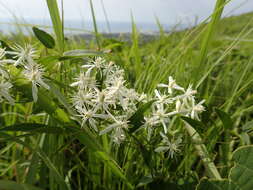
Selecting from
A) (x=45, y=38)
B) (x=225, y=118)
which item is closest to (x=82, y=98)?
(x=45, y=38)

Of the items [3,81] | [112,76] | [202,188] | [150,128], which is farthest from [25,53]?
[202,188]

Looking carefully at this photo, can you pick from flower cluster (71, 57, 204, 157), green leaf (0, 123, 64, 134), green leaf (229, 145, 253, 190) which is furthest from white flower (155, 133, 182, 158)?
green leaf (0, 123, 64, 134)

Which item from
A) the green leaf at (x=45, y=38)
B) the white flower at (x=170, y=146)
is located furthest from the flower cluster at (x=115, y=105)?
the green leaf at (x=45, y=38)

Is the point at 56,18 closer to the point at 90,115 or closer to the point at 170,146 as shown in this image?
the point at 90,115

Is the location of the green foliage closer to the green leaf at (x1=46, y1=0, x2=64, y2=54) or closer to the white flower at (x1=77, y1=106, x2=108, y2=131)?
the white flower at (x1=77, y1=106, x2=108, y2=131)

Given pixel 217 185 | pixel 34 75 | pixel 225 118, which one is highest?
pixel 34 75

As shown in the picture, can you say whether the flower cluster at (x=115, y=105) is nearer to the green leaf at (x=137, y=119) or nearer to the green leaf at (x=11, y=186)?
the green leaf at (x=137, y=119)

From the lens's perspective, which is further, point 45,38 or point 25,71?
point 45,38

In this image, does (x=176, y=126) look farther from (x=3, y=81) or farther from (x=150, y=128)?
(x=3, y=81)

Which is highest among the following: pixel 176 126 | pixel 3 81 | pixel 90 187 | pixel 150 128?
pixel 3 81

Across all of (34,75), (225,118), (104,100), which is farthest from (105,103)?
(225,118)

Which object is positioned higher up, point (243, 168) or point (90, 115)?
point (90, 115)
